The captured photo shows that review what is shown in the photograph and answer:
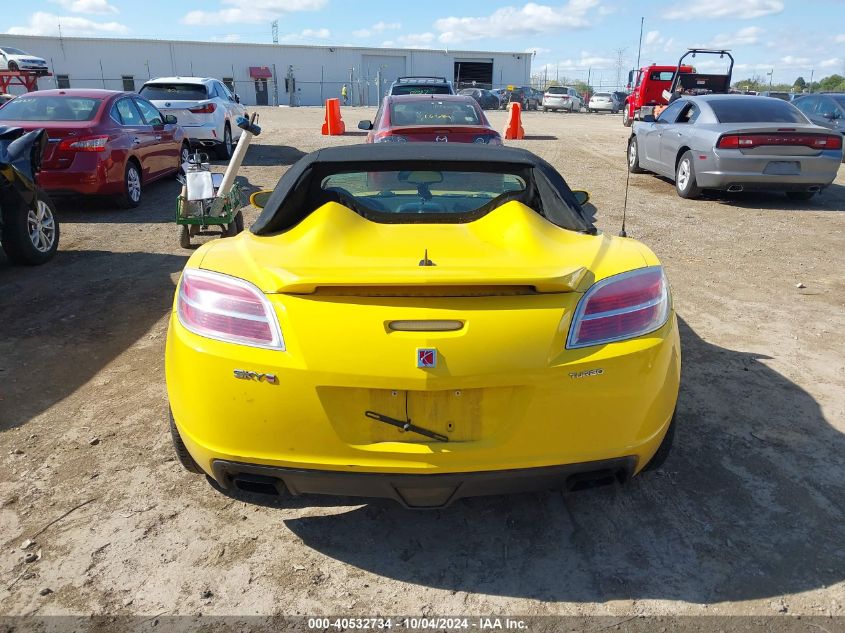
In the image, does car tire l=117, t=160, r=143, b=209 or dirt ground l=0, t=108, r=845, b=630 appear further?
car tire l=117, t=160, r=143, b=209

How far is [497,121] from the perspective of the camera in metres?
28.9

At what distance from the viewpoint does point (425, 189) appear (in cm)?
356

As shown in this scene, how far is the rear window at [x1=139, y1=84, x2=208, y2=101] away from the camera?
13219 millimetres

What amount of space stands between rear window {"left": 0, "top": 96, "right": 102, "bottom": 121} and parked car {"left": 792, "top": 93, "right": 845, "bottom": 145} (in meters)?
12.9

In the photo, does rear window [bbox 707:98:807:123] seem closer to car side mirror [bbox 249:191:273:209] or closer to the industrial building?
car side mirror [bbox 249:191:273:209]

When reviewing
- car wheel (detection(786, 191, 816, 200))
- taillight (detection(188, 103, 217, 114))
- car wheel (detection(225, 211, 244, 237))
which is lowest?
car wheel (detection(786, 191, 816, 200))

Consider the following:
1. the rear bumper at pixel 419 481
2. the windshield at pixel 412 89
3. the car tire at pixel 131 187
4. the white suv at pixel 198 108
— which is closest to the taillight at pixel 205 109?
the white suv at pixel 198 108

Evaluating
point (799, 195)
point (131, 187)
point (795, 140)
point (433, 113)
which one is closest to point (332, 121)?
point (131, 187)

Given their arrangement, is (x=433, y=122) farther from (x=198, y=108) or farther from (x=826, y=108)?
(x=826, y=108)

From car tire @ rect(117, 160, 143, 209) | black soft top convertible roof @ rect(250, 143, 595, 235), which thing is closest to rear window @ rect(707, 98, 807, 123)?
black soft top convertible roof @ rect(250, 143, 595, 235)

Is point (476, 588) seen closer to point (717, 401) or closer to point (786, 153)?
point (717, 401)

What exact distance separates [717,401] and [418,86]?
11227 mm

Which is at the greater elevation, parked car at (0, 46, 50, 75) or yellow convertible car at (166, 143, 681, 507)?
parked car at (0, 46, 50, 75)

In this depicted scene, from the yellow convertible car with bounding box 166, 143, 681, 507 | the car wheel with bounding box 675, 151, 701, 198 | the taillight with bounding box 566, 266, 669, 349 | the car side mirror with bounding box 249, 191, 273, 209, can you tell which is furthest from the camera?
the car wheel with bounding box 675, 151, 701, 198
